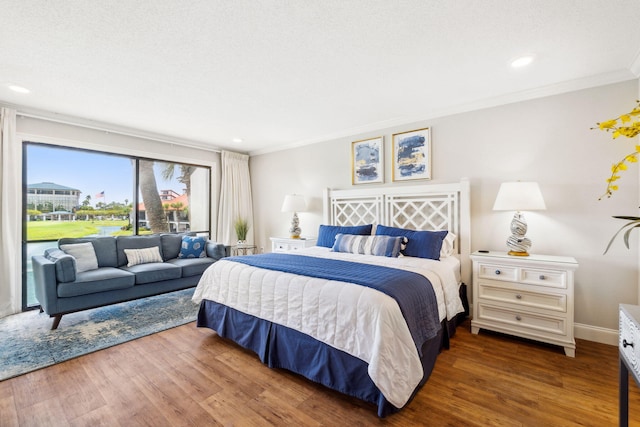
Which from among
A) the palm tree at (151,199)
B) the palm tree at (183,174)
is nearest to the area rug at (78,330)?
the palm tree at (151,199)

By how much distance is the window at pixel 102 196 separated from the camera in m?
3.64

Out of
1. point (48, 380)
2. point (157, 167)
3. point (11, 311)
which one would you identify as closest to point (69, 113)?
point (157, 167)

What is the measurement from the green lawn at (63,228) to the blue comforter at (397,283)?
299 centimetres

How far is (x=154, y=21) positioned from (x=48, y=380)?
2.65 meters

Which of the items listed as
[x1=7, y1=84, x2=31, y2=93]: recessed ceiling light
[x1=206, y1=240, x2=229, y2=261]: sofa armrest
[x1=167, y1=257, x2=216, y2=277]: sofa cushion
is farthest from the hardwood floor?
[x1=7, y1=84, x2=31, y2=93]: recessed ceiling light

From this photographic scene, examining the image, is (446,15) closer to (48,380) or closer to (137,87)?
(137,87)

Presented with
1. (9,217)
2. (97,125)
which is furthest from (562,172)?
(9,217)

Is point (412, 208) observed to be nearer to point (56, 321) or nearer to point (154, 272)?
point (154, 272)

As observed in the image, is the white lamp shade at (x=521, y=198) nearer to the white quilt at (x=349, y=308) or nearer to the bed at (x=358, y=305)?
the bed at (x=358, y=305)

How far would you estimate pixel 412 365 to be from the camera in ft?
5.65

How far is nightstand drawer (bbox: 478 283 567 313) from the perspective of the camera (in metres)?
2.46

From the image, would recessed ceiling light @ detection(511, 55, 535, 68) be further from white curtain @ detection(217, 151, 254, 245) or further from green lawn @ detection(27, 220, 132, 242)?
green lawn @ detection(27, 220, 132, 242)

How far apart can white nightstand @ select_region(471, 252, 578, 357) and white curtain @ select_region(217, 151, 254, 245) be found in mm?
4127

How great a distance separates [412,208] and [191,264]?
10.2 feet
